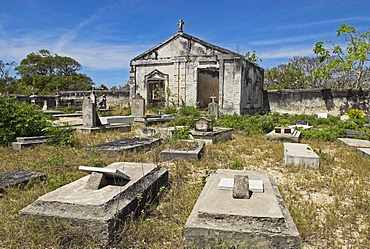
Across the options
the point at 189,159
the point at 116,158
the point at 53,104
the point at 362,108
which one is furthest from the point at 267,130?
the point at 53,104

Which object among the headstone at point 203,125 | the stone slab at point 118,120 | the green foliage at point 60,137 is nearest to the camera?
the green foliage at point 60,137

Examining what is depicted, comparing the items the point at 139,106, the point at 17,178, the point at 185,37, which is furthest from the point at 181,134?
the point at 185,37

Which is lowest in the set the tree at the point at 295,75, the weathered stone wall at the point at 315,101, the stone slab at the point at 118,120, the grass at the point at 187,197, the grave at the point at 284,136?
the grass at the point at 187,197

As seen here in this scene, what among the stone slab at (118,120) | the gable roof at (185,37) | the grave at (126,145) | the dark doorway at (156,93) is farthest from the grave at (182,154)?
the dark doorway at (156,93)

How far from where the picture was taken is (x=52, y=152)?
607 cm

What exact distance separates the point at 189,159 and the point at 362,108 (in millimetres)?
16096

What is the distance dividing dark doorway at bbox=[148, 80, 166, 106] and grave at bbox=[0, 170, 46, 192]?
14.1 m

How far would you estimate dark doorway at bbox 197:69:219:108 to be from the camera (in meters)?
17.6

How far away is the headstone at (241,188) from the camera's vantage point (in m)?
2.85

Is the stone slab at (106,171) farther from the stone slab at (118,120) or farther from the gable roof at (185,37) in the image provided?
the gable roof at (185,37)

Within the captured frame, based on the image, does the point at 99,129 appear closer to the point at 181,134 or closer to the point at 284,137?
the point at 181,134

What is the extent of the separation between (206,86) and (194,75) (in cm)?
211

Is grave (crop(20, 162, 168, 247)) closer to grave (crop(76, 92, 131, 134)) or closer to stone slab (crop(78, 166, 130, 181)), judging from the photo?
stone slab (crop(78, 166, 130, 181))

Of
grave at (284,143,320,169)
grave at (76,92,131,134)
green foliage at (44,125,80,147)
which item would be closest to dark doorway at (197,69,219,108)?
grave at (76,92,131,134)
